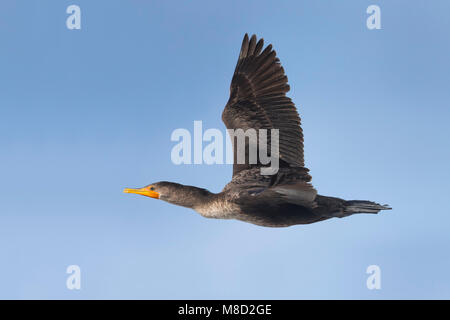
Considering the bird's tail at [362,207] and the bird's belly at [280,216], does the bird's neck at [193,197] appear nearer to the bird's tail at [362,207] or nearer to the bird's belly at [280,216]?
the bird's belly at [280,216]

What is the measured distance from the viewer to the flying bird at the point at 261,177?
8.05 metres

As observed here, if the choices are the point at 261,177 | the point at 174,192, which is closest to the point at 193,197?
the point at 174,192

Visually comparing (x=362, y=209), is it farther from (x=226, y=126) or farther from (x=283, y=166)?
(x=226, y=126)

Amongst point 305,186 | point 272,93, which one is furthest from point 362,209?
point 272,93

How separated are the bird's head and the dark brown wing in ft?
2.61

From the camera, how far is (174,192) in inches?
340

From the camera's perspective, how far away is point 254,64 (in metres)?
8.94

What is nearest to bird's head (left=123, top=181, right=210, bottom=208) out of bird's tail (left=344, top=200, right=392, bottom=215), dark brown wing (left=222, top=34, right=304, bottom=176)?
dark brown wing (left=222, top=34, right=304, bottom=176)

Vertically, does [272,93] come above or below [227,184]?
above

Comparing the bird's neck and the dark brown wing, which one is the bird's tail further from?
the bird's neck

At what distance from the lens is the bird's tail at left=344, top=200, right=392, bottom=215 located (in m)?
8.41

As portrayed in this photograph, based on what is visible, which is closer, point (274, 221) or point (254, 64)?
point (274, 221)

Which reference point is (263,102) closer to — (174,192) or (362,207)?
(174,192)

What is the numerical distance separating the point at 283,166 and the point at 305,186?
2.58 ft
